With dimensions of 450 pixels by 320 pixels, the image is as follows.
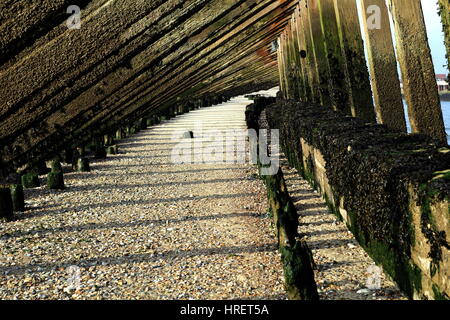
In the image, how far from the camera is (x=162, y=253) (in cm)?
603

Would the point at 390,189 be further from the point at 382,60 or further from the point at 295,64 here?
the point at 295,64

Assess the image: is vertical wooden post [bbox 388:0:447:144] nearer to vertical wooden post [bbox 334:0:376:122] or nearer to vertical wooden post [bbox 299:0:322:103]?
vertical wooden post [bbox 334:0:376:122]

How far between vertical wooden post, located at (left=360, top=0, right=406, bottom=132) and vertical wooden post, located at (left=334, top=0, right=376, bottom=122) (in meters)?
1.27

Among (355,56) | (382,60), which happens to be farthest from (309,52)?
Answer: (382,60)

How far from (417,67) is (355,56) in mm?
2289

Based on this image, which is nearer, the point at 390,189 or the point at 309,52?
the point at 390,189

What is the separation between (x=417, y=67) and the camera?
198 inches

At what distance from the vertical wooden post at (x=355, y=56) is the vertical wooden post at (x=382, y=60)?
49.9 inches

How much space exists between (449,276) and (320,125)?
4260mm

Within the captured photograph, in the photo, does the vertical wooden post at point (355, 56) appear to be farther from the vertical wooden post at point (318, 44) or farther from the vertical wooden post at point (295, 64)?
the vertical wooden post at point (295, 64)

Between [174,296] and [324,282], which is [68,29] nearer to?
[174,296]

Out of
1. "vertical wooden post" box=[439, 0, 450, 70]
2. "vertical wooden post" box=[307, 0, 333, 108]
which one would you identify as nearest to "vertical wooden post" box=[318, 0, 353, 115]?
"vertical wooden post" box=[307, 0, 333, 108]
